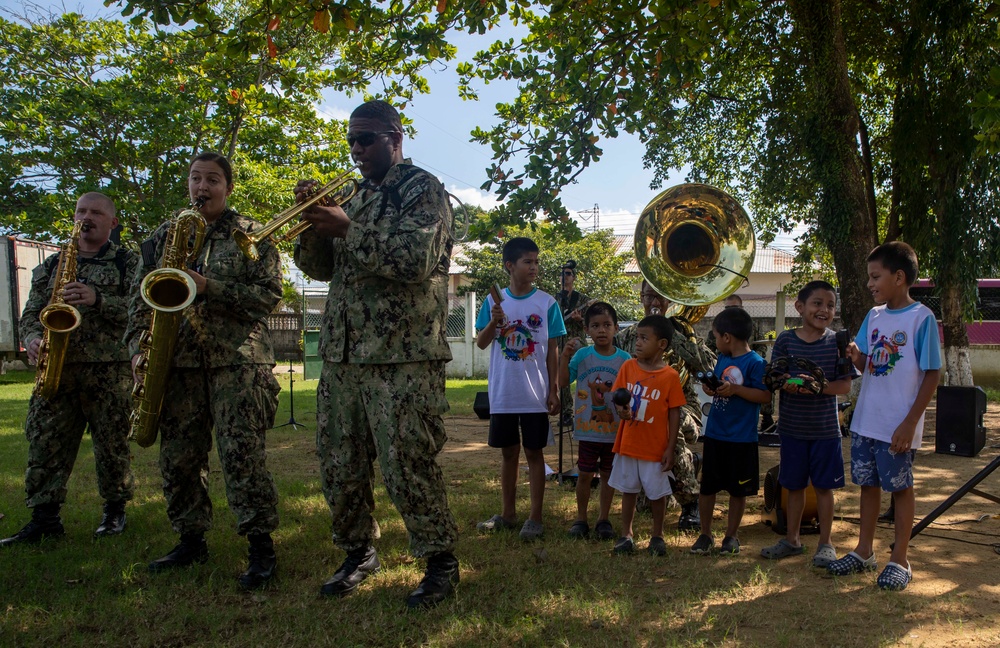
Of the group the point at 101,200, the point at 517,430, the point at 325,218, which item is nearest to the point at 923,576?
the point at 517,430

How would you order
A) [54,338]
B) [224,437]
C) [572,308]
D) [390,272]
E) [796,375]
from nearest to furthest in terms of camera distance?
1. [390,272]
2. [224,437]
3. [796,375]
4. [54,338]
5. [572,308]

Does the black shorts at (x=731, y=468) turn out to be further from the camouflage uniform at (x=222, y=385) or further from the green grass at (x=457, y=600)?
the camouflage uniform at (x=222, y=385)

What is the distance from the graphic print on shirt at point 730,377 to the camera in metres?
4.33

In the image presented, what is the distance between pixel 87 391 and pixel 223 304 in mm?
1458

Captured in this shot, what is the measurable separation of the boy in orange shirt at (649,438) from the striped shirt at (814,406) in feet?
2.02

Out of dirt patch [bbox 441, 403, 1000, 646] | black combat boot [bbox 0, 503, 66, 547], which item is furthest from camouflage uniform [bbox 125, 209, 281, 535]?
dirt patch [bbox 441, 403, 1000, 646]

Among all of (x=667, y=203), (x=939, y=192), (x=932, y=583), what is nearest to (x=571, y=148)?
(x=667, y=203)

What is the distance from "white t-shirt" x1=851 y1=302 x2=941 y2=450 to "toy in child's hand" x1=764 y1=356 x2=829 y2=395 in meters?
0.23

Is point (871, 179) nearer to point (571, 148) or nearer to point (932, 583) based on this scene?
point (571, 148)

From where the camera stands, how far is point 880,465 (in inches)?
151

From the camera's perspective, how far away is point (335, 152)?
18.8 metres

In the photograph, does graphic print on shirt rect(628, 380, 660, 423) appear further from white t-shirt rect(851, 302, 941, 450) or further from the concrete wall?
the concrete wall

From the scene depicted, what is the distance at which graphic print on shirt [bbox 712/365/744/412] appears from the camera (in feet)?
14.2

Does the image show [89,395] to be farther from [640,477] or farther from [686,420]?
[686,420]
